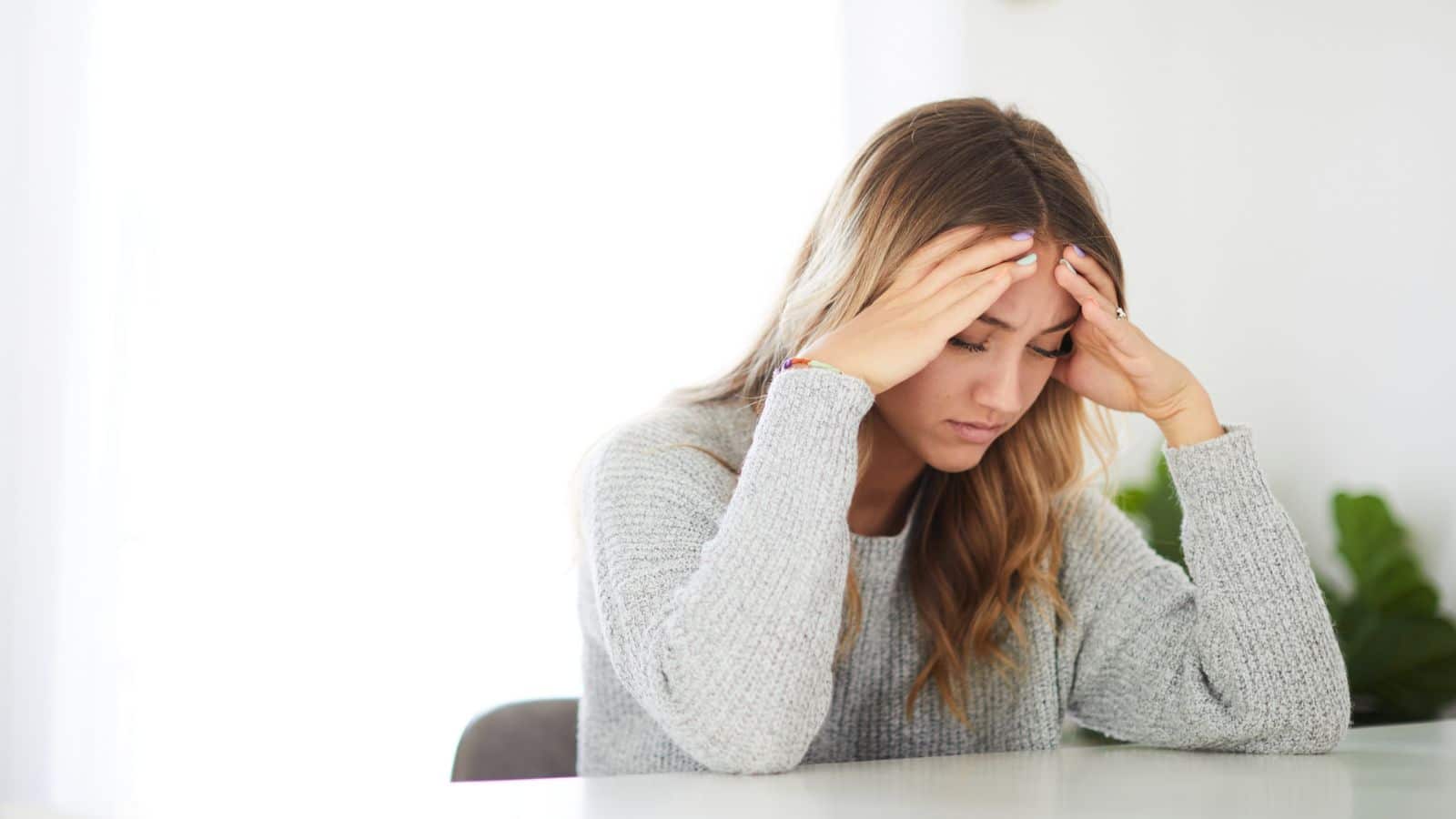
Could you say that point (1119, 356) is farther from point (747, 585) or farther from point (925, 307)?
point (747, 585)

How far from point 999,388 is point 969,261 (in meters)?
0.13

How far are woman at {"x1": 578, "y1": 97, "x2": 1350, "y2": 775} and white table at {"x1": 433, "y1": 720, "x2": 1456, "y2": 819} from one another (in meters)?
0.08

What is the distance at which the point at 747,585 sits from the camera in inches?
33.6

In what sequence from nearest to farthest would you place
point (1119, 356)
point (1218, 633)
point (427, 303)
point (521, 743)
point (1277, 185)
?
point (1218, 633)
point (1119, 356)
point (521, 743)
point (1277, 185)
point (427, 303)

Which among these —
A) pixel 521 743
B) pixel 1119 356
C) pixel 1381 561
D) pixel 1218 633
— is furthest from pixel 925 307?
pixel 1381 561

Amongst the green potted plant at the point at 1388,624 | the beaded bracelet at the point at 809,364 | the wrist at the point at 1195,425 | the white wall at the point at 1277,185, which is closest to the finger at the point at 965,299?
the beaded bracelet at the point at 809,364

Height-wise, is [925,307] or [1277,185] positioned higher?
[1277,185]

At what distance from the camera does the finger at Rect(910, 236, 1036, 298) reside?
1.05 metres

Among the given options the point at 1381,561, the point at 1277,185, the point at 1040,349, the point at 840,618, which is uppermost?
the point at 1277,185

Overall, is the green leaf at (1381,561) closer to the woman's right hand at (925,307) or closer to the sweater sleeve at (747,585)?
the woman's right hand at (925,307)

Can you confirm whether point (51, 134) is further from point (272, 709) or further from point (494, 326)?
point (272, 709)

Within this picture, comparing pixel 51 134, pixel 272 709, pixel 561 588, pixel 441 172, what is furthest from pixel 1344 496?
pixel 51 134

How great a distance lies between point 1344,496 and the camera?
2.21 m

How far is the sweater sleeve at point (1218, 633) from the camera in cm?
102
